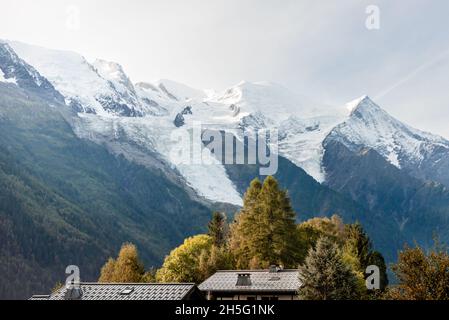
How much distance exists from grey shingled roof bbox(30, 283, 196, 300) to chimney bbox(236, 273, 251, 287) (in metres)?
11.5

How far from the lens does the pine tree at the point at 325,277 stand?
56.7 metres

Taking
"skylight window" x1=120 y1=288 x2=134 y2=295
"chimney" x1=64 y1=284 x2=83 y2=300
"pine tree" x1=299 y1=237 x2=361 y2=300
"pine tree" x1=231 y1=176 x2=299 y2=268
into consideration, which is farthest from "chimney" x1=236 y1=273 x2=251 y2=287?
"pine tree" x1=231 y1=176 x2=299 y2=268

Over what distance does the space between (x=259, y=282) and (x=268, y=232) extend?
21926 millimetres

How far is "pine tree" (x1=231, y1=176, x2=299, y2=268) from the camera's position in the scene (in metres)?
87.4

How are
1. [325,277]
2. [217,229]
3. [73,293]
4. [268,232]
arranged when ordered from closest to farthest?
[73,293], [325,277], [268,232], [217,229]

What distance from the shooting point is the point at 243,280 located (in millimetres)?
66500

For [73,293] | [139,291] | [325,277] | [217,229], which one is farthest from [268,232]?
[73,293]

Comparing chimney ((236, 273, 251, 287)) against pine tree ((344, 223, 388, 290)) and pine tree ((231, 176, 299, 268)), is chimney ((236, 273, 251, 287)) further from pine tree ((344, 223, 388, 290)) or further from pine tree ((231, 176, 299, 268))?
pine tree ((344, 223, 388, 290))

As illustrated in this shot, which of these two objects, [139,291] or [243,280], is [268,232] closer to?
[243,280]

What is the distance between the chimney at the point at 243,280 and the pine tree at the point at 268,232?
19.0 meters
